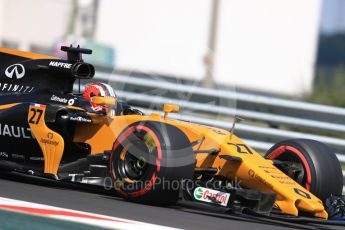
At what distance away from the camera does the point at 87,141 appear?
925cm

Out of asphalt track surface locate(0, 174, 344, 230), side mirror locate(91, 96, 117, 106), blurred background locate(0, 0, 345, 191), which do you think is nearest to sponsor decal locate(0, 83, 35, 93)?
side mirror locate(91, 96, 117, 106)

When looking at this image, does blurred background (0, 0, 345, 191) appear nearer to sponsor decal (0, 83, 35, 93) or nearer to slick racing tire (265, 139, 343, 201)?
sponsor decal (0, 83, 35, 93)

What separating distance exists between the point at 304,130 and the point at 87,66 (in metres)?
5.05

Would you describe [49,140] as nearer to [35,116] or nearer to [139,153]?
[35,116]

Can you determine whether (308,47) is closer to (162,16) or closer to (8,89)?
(162,16)

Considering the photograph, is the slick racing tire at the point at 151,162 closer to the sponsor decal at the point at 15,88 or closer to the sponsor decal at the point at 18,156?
the sponsor decal at the point at 18,156

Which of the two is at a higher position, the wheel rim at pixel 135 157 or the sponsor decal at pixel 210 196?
the wheel rim at pixel 135 157

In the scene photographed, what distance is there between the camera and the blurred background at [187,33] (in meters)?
46.0

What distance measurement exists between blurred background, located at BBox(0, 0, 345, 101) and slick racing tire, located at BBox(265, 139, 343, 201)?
36.0 m

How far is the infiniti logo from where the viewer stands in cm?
A: 1007

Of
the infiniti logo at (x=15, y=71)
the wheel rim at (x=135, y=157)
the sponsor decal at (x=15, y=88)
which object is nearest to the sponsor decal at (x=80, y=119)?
the wheel rim at (x=135, y=157)

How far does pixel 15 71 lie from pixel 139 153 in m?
2.54

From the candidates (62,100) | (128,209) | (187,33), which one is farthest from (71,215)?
(187,33)

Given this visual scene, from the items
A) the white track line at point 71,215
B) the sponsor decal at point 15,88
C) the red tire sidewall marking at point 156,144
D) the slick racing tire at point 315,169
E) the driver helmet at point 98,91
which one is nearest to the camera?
the white track line at point 71,215
